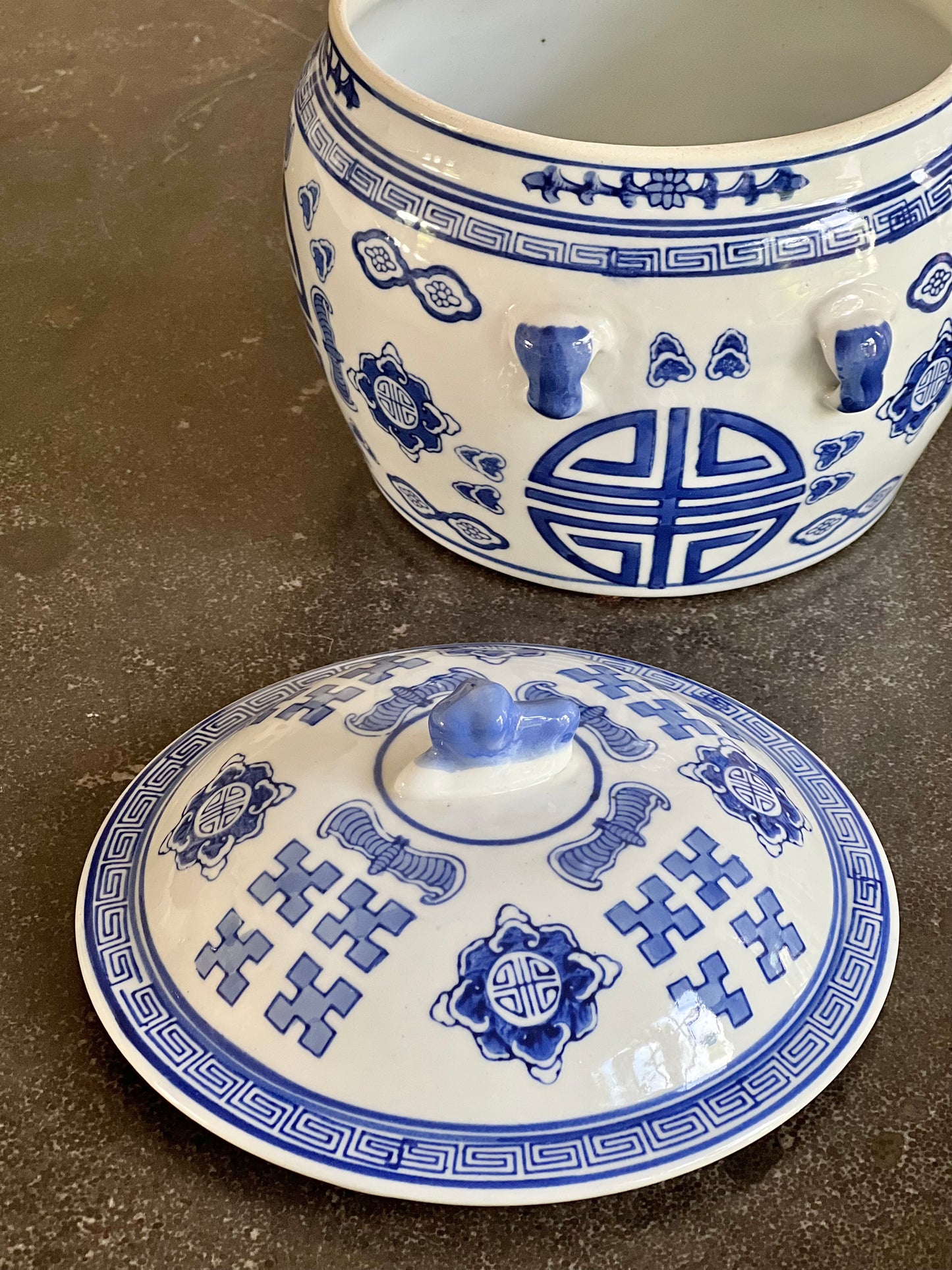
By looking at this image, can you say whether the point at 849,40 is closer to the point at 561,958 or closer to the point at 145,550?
the point at 145,550

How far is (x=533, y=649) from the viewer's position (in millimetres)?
742

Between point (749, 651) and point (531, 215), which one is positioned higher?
point (531, 215)

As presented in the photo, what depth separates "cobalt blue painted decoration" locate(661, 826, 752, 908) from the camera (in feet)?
1.92

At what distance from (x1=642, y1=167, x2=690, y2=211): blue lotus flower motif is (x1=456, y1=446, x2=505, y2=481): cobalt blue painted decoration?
17cm

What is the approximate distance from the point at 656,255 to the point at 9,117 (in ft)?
3.28

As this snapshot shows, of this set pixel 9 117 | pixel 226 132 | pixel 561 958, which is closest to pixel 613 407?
pixel 561 958

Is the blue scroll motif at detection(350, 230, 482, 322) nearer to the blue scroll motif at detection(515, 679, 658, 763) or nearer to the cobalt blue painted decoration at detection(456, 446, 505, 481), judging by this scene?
the cobalt blue painted decoration at detection(456, 446, 505, 481)

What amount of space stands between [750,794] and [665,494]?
22 centimetres

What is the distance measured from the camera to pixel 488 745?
1.87 feet

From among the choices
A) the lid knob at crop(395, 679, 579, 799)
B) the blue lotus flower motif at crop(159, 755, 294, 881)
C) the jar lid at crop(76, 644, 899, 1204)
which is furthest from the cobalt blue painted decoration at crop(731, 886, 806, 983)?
the blue lotus flower motif at crop(159, 755, 294, 881)

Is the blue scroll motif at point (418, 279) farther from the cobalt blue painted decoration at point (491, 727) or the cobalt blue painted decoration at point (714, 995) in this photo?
the cobalt blue painted decoration at point (714, 995)

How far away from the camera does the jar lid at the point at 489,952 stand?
0.55 metres

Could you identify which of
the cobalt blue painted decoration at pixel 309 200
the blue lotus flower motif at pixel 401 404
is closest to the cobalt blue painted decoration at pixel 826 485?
the blue lotus flower motif at pixel 401 404

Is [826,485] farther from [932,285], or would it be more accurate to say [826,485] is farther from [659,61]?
[659,61]
